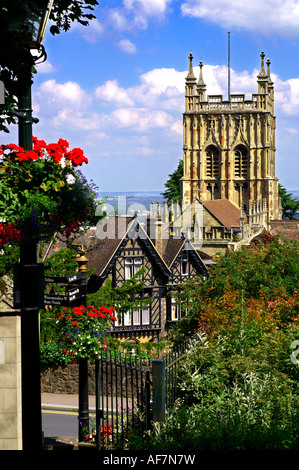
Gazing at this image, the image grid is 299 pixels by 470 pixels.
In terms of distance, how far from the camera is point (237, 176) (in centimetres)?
9681

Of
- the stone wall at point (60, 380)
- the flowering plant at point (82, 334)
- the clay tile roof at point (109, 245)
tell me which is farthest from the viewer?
the clay tile roof at point (109, 245)

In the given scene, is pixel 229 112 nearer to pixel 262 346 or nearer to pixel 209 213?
pixel 209 213

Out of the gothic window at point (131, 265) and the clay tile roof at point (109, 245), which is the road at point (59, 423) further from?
the gothic window at point (131, 265)

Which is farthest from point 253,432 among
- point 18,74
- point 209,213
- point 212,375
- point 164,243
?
point 209,213

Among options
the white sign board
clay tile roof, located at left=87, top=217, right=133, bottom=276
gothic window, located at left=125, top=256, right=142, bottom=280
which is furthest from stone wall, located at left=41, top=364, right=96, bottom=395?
the white sign board

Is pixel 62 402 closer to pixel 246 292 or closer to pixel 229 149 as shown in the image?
pixel 246 292

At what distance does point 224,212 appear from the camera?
71750mm

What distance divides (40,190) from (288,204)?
352 ft

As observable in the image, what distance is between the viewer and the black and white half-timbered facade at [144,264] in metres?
37.8

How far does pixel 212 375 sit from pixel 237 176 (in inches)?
3429

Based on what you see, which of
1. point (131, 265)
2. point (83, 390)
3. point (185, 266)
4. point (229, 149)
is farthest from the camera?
point (229, 149)

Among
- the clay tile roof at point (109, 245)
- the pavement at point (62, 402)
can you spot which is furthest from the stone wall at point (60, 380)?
the clay tile roof at point (109, 245)


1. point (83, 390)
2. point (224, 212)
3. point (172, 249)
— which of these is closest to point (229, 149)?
point (224, 212)

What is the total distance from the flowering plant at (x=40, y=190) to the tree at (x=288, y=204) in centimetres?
10421
